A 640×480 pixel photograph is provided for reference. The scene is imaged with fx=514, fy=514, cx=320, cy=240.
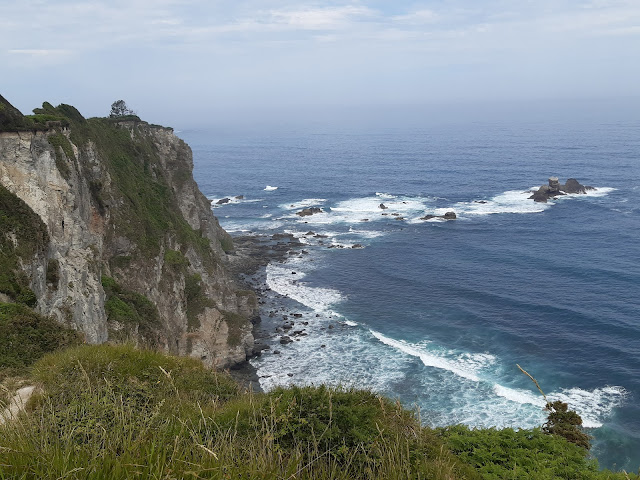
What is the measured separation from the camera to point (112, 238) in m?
41.0

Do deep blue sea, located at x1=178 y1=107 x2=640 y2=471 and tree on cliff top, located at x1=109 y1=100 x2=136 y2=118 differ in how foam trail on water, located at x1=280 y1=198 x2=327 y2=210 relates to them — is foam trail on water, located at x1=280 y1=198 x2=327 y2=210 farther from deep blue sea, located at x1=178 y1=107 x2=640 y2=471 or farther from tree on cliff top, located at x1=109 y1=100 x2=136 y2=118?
tree on cliff top, located at x1=109 y1=100 x2=136 y2=118

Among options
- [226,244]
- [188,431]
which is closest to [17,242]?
[188,431]

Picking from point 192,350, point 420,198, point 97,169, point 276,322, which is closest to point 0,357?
point 97,169

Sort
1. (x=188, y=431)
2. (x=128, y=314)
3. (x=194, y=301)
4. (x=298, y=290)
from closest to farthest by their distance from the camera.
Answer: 1. (x=188, y=431)
2. (x=128, y=314)
3. (x=194, y=301)
4. (x=298, y=290)

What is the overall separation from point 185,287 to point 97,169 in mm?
13016

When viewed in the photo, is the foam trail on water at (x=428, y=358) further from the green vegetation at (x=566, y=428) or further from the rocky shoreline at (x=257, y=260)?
the green vegetation at (x=566, y=428)

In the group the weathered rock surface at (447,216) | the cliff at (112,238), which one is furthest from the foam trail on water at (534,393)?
the weathered rock surface at (447,216)

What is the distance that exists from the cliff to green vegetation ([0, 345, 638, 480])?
8.81 ft

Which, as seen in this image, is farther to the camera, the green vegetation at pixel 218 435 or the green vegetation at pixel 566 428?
the green vegetation at pixel 566 428

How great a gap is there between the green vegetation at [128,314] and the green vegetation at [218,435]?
20.8 meters

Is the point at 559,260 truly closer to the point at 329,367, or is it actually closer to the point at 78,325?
the point at 329,367

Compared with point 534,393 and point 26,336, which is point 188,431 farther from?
point 534,393

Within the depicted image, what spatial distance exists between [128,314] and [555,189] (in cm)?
9062

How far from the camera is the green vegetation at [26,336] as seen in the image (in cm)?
1721
